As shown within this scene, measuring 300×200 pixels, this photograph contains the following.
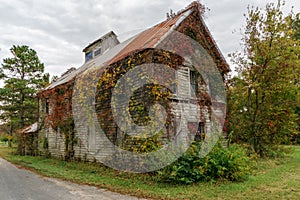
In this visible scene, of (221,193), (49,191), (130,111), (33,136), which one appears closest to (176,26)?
(130,111)

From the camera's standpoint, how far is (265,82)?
13.8m

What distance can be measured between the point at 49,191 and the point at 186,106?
20.8 ft

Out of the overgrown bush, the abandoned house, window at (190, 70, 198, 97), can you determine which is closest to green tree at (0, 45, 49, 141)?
the abandoned house

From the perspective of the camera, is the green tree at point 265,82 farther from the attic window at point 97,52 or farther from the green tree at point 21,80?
the green tree at point 21,80

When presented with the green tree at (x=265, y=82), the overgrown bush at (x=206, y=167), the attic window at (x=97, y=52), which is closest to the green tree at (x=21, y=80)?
the attic window at (x=97, y=52)

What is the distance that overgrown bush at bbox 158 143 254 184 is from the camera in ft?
24.0

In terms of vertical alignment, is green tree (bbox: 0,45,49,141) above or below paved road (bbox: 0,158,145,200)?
above

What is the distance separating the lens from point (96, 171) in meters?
10.1

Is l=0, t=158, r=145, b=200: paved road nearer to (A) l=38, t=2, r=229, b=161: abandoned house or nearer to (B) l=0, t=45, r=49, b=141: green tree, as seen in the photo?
(A) l=38, t=2, r=229, b=161: abandoned house

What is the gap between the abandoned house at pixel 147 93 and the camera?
32.2 feet

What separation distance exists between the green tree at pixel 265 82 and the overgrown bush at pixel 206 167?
21.5ft

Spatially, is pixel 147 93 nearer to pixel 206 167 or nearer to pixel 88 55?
pixel 206 167

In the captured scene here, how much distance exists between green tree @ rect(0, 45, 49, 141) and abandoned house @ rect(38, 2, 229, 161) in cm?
1221

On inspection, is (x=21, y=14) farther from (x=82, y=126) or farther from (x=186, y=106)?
(x=186, y=106)
